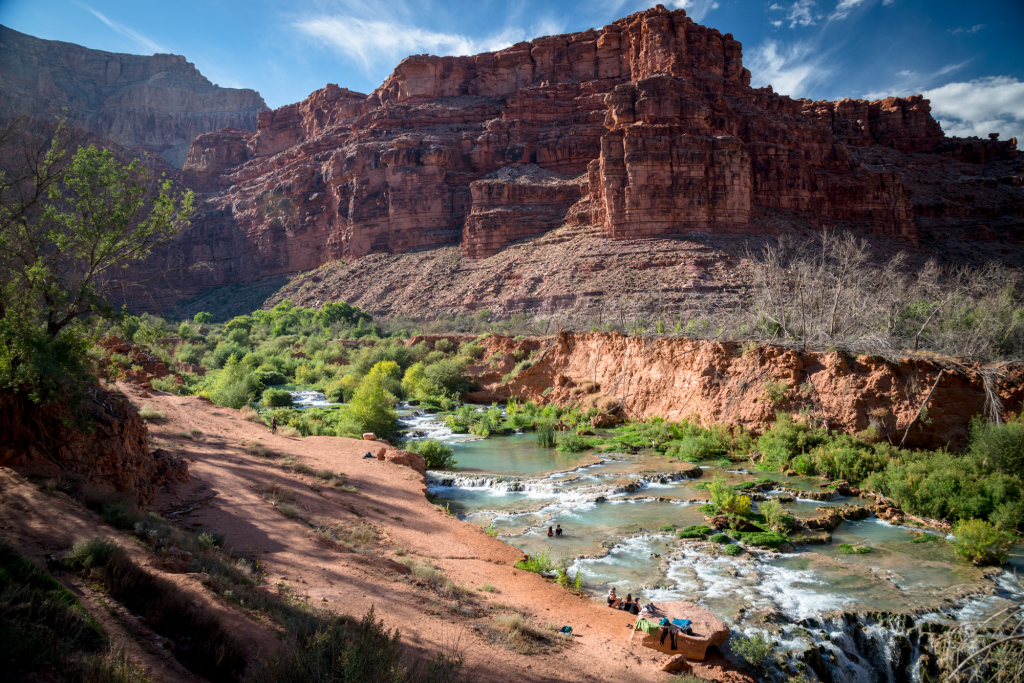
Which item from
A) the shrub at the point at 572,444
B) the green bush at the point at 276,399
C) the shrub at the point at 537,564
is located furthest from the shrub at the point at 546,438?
the green bush at the point at 276,399

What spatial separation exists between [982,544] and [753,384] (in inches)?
378

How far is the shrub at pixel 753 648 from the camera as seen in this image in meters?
7.61

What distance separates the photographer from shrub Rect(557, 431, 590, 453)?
20.6 m

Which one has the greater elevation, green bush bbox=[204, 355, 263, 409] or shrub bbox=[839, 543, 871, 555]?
green bush bbox=[204, 355, 263, 409]

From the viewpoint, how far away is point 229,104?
458 ft

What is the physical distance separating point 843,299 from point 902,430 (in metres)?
7.90

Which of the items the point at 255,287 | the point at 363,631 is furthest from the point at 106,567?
the point at 255,287

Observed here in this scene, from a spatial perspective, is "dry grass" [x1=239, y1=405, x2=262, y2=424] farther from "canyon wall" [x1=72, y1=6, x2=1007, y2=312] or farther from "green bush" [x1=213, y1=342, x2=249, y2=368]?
"canyon wall" [x1=72, y1=6, x2=1007, y2=312]

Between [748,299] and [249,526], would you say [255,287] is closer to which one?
[748,299]

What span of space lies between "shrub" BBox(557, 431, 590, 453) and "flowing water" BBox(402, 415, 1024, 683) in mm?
3579

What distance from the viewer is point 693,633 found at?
7727mm

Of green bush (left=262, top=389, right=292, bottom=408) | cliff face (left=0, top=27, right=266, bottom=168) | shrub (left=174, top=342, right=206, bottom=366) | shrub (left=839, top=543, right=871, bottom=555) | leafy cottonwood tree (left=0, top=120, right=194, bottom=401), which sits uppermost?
cliff face (left=0, top=27, right=266, bottom=168)

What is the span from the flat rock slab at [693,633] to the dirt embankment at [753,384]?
10435 millimetres

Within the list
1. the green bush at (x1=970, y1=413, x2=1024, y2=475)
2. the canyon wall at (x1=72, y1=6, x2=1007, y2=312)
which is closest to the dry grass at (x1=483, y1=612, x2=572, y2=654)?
the green bush at (x1=970, y1=413, x2=1024, y2=475)
